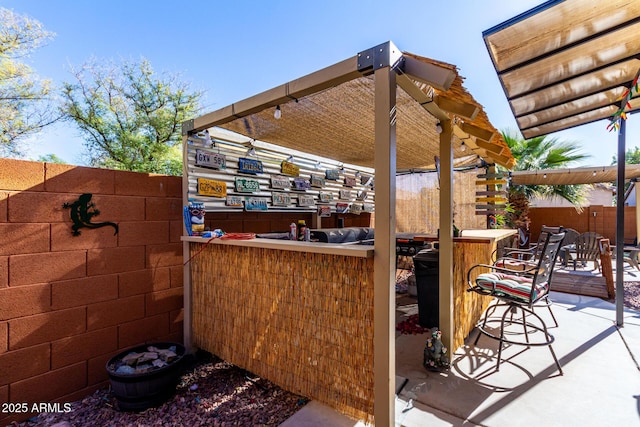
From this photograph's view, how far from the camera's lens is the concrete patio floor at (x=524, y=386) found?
1837 millimetres

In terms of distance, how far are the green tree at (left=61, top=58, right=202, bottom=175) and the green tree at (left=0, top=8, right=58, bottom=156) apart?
0.58 metres

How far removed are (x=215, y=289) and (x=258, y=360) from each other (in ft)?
2.32

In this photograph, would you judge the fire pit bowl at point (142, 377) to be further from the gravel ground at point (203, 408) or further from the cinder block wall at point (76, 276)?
the cinder block wall at point (76, 276)

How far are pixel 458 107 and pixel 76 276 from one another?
303cm

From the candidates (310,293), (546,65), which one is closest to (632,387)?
(310,293)

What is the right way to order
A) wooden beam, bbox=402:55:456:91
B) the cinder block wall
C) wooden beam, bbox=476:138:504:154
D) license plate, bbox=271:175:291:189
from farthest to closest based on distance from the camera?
1. license plate, bbox=271:175:291:189
2. wooden beam, bbox=476:138:504:154
3. the cinder block wall
4. wooden beam, bbox=402:55:456:91

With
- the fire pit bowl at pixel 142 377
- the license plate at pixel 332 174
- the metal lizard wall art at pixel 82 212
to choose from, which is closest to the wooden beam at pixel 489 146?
the license plate at pixel 332 174

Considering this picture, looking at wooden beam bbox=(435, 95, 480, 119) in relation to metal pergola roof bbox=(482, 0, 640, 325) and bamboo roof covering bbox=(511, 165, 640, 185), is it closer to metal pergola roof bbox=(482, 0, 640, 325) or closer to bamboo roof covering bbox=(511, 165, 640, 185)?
metal pergola roof bbox=(482, 0, 640, 325)

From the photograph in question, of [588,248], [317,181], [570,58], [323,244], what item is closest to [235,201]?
[323,244]

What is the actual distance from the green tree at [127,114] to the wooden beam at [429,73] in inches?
312

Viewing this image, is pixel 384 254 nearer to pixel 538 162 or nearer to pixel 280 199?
pixel 280 199

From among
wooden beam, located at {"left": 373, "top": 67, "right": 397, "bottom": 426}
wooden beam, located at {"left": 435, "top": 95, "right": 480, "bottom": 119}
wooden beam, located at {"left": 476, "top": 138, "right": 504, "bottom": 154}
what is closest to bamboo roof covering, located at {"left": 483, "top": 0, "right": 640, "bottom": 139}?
wooden beam, located at {"left": 476, "top": 138, "right": 504, "bottom": 154}

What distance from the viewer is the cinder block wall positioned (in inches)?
75.7

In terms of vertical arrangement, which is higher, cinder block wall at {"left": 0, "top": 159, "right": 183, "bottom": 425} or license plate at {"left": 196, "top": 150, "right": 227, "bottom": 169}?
license plate at {"left": 196, "top": 150, "right": 227, "bottom": 169}
